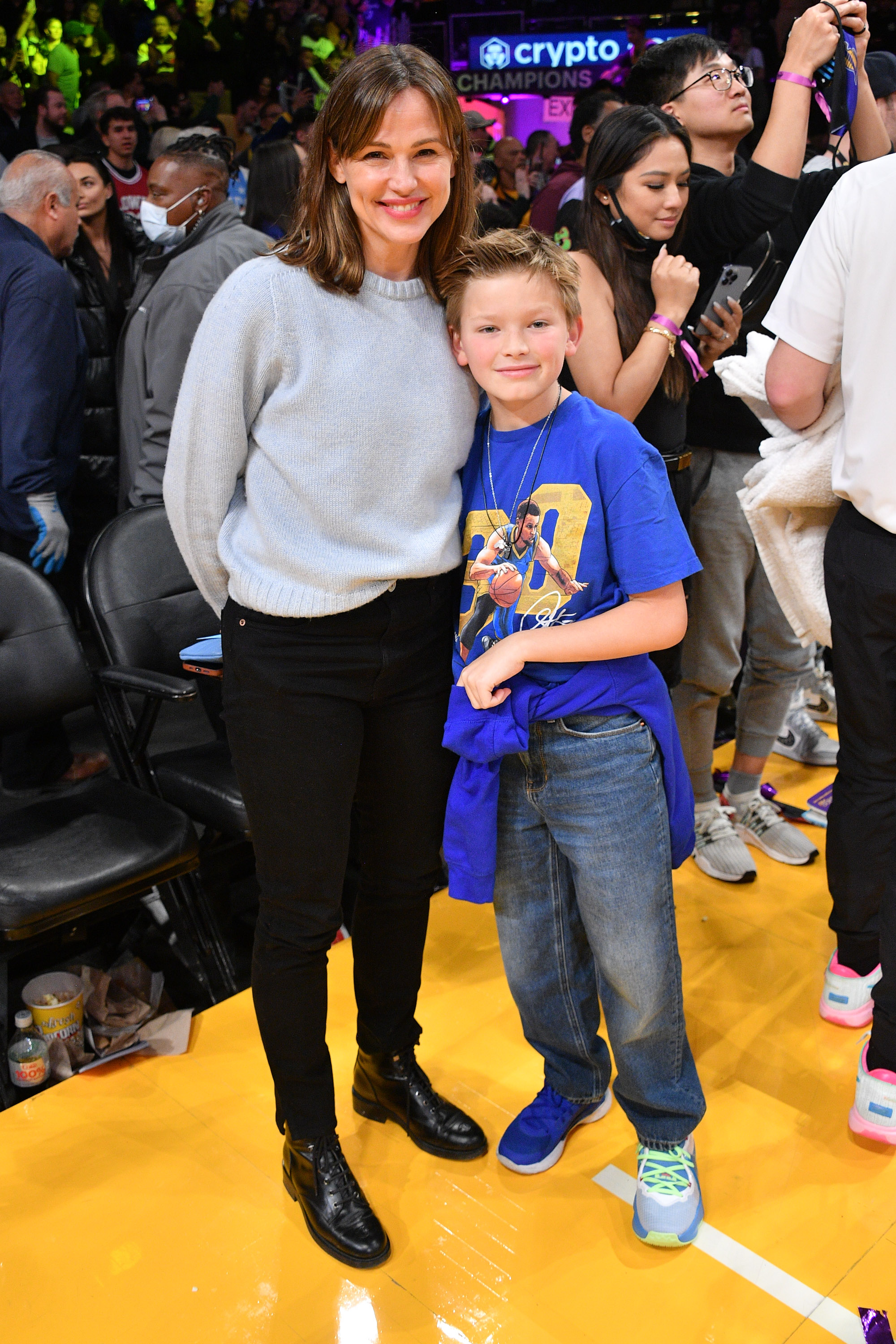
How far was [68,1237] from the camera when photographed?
1771 millimetres

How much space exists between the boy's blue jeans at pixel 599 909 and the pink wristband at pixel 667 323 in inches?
32.4

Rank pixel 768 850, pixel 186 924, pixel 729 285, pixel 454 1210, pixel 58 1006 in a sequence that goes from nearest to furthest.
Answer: pixel 454 1210, pixel 58 1006, pixel 729 285, pixel 186 924, pixel 768 850

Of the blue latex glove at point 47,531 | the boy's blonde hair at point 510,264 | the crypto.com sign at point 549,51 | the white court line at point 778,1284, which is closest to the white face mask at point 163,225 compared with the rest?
the blue latex glove at point 47,531

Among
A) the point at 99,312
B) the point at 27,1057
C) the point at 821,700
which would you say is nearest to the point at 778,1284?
the point at 27,1057

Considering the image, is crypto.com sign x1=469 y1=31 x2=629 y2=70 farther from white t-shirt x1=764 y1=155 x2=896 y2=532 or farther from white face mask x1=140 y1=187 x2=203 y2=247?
white t-shirt x1=764 y1=155 x2=896 y2=532

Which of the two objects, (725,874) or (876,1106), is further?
(725,874)

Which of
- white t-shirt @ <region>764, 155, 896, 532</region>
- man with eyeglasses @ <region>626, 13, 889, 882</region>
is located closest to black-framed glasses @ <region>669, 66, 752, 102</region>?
man with eyeglasses @ <region>626, 13, 889, 882</region>

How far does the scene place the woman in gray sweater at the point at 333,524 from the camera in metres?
1.44

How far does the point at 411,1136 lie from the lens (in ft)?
6.39

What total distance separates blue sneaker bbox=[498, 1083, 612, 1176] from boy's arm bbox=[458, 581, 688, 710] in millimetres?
801

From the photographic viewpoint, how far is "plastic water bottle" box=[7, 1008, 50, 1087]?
2092mm

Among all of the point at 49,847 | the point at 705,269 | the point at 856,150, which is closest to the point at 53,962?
the point at 49,847

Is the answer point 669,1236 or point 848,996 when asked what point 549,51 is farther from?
point 669,1236

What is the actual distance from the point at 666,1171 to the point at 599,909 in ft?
1.50
